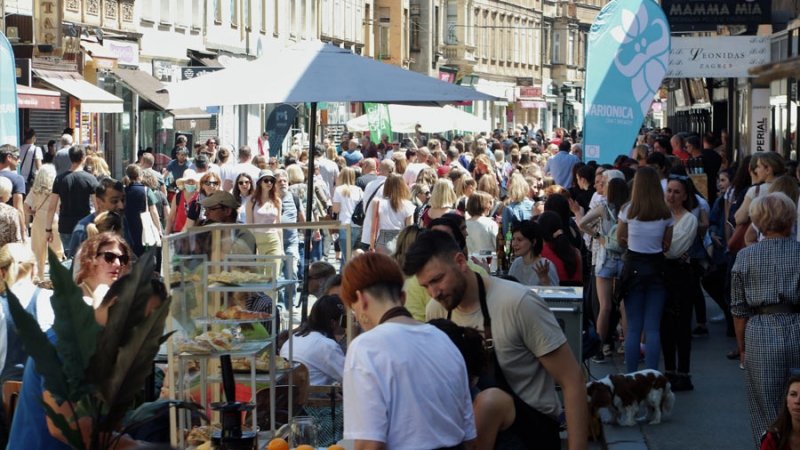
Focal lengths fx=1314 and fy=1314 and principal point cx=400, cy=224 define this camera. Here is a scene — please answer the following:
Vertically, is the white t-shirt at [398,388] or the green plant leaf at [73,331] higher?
the green plant leaf at [73,331]

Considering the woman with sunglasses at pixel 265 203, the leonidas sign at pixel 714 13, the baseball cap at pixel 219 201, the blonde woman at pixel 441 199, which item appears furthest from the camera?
the leonidas sign at pixel 714 13

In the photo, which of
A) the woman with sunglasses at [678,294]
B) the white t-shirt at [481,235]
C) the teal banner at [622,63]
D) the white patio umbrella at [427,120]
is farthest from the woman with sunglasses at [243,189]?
the white patio umbrella at [427,120]

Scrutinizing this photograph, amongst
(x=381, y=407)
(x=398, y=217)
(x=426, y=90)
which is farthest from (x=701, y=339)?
(x=381, y=407)

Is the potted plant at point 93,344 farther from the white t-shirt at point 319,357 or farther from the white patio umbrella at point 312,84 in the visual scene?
the white patio umbrella at point 312,84

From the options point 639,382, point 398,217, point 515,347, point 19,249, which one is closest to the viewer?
Answer: point 515,347

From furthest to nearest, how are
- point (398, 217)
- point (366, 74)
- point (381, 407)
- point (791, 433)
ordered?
point (398, 217) → point (366, 74) → point (791, 433) → point (381, 407)

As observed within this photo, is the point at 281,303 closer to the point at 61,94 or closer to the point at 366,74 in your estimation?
the point at 366,74

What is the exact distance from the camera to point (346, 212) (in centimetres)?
1667

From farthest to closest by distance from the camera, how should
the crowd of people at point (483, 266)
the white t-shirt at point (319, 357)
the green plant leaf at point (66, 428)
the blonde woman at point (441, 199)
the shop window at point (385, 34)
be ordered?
1. the shop window at point (385, 34)
2. the blonde woman at point (441, 199)
3. the white t-shirt at point (319, 357)
4. the crowd of people at point (483, 266)
5. the green plant leaf at point (66, 428)

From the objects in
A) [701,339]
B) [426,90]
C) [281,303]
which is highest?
[426,90]

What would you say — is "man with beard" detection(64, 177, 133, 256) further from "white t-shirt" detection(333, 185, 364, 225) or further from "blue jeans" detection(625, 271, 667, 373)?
"white t-shirt" detection(333, 185, 364, 225)

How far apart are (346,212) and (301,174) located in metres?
1.29

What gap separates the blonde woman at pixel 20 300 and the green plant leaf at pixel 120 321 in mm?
3156

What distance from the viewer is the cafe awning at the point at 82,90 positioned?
27406mm
